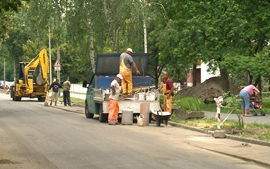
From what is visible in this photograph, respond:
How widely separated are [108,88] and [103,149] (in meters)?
10.5

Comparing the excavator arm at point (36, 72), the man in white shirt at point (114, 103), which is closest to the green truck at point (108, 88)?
the man in white shirt at point (114, 103)

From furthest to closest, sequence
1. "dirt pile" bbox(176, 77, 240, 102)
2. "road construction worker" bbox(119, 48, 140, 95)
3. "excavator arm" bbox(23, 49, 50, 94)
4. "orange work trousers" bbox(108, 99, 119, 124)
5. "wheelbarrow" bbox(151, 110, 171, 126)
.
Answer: "excavator arm" bbox(23, 49, 50, 94)
"dirt pile" bbox(176, 77, 240, 102)
"road construction worker" bbox(119, 48, 140, 95)
"orange work trousers" bbox(108, 99, 119, 124)
"wheelbarrow" bbox(151, 110, 171, 126)

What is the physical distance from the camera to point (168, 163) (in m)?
12.9

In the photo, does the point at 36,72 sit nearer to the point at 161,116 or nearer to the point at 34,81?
the point at 34,81

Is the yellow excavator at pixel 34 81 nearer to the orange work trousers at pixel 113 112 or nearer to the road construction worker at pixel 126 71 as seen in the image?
the road construction worker at pixel 126 71

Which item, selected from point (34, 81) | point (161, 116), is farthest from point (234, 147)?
point (34, 81)

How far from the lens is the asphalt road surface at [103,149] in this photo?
41.6 feet

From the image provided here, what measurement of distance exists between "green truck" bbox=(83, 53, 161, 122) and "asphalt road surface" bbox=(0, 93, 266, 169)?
6.17 ft

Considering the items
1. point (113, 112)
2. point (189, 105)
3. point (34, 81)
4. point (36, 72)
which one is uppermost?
point (36, 72)

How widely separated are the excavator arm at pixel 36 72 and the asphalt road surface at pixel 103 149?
25.4 meters

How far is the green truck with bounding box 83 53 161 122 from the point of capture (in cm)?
2375

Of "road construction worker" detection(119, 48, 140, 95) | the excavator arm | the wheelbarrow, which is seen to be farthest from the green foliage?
the excavator arm

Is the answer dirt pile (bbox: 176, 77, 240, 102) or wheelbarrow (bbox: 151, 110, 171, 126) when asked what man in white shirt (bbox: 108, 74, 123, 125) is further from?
dirt pile (bbox: 176, 77, 240, 102)

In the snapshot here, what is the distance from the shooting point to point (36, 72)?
48.1 meters
